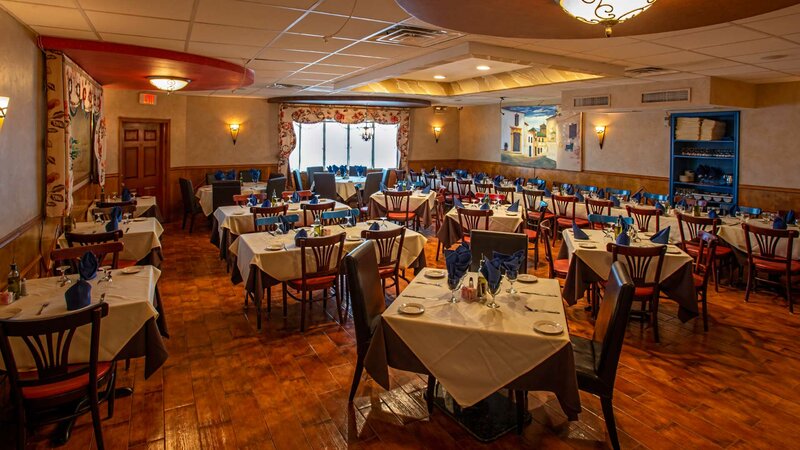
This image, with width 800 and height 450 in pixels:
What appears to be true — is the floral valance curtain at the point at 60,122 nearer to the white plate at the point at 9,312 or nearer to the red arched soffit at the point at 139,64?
the red arched soffit at the point at 139,64

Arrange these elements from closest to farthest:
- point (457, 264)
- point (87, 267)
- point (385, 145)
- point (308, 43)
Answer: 1. point (457, 264)
2. point (87, 267)
3. point (308, 43)
4. point (385, 145)

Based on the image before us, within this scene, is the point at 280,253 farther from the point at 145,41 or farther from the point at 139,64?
the point at 139,64

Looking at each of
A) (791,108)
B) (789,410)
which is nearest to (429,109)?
(791,108)

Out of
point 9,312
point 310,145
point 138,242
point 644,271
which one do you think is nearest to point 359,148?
point 310,145

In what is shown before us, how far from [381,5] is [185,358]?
10.7 feet

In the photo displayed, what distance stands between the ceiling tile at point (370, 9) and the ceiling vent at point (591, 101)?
5945mm

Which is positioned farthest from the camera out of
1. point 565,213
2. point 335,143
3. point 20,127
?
point 335,143

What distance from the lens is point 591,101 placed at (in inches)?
370

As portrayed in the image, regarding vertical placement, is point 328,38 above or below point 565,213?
above

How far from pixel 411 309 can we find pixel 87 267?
7.56 ft

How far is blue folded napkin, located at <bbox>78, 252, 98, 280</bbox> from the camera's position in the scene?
3.65 m

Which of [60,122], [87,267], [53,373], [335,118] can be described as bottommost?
[53,373]

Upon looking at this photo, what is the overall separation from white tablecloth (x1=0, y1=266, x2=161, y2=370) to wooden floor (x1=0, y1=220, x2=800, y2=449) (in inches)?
21.7

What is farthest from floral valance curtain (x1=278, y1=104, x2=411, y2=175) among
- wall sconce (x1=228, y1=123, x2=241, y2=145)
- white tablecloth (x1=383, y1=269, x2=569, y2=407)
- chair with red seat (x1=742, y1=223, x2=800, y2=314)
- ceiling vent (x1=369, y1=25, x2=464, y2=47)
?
white tablecloth (x1=383, y1=269, x2=569, y2=407)
